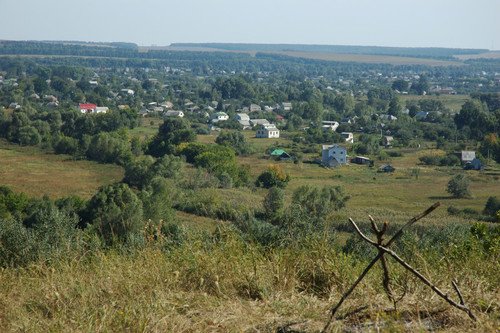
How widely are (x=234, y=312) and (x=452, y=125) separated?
128ft

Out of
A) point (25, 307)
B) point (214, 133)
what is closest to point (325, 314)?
point (25, 307)

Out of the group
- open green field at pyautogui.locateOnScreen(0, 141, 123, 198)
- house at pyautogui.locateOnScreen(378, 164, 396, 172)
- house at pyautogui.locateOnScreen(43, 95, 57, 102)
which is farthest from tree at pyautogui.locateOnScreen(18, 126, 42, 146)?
house at pyautogui.locateOnScreen(43, 95, 57, 102)

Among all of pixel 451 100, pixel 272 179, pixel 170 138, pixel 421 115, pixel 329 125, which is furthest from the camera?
pixel 451 100

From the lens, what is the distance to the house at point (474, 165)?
2696 centimetres

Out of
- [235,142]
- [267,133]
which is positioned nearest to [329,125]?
[267,133]

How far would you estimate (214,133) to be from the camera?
122 ft

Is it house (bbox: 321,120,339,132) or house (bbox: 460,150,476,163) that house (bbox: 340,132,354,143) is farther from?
house (bbox: 460,150,476,163)

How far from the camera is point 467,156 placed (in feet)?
92.8

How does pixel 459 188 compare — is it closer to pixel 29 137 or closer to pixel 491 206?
pixel 491 206

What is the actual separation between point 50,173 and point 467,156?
1675cm

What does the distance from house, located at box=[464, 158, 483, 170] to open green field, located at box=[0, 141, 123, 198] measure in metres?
13.6

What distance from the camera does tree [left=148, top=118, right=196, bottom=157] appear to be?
92.0ft

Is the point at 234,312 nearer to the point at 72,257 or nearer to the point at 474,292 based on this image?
the point at 474,292

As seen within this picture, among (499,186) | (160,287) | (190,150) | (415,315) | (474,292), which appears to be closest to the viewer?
(415,315)
